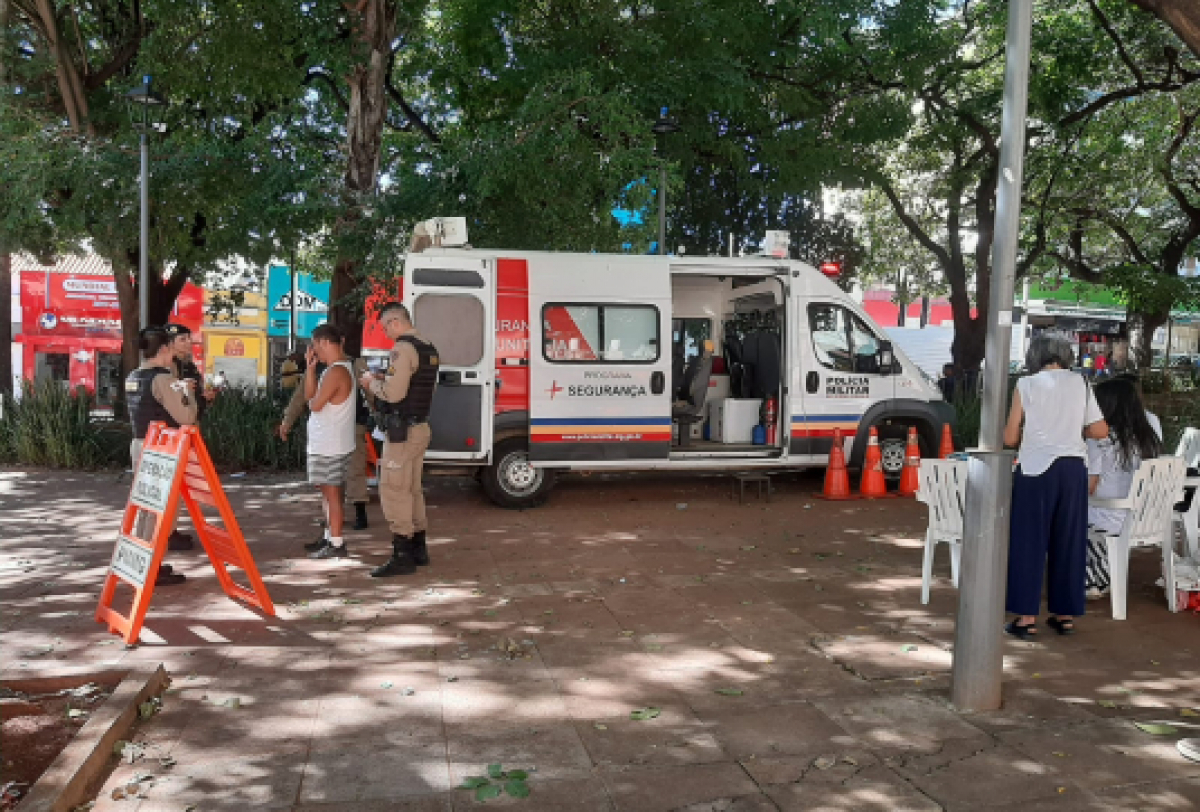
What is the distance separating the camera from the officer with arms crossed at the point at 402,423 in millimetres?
6477

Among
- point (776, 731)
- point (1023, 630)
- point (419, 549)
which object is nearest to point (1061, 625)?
point (1023, 630)

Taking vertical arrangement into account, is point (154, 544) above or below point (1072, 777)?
above

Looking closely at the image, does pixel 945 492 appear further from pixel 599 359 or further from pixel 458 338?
pixel 458 338

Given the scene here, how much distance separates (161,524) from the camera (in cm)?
516

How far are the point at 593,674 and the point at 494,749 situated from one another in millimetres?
958

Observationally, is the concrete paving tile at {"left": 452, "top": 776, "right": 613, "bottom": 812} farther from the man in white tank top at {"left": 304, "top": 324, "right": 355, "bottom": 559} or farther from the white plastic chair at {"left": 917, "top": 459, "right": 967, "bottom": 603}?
the man in white tank top at {"left": 304, "top": 324, "right": 355, "bottom": 559}

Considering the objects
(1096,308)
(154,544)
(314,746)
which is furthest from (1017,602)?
(1096,308)

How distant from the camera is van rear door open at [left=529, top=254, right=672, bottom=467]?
9234mm

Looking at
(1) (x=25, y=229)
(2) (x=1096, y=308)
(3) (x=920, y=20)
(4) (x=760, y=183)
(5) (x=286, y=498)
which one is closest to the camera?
(5) (x=286, y=498)

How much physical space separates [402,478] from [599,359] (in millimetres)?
3307

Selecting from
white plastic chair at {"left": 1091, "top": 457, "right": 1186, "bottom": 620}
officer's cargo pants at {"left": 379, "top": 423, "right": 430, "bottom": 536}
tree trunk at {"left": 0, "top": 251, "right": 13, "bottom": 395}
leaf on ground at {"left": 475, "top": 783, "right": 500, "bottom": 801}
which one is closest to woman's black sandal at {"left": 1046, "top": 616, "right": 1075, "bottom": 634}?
white plastic chair at {"left": 1091, "top": 457, "right": 1186, "bottom": 620}

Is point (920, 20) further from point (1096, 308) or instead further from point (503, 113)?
point (1096, 308)

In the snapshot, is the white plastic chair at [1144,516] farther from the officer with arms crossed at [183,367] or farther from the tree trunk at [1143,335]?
the tree trunk at [1143,335]

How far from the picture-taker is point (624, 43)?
442 inches
